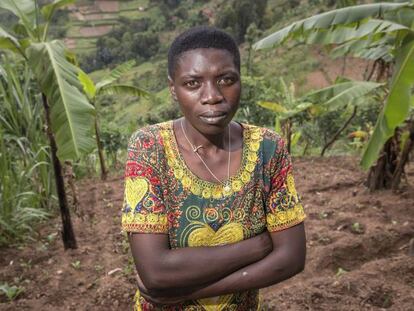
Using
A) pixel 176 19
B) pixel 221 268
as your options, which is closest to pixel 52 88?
pixel 221 268

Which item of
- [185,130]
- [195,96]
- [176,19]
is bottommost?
[176,19]

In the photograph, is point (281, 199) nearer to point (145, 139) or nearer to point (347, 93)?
point (145, 139)

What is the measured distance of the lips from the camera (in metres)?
1.47

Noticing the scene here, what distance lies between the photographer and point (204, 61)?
1.46 metres

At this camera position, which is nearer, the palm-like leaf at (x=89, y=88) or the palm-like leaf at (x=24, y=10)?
the palm-like leaf at (x=24, y=10)

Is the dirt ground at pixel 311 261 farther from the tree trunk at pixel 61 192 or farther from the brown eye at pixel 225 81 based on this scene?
the brown eye at pixel 225 81

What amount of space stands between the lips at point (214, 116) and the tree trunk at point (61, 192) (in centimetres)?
216

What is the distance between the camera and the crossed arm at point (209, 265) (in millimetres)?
1455

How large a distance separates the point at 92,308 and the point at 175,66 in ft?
7.49

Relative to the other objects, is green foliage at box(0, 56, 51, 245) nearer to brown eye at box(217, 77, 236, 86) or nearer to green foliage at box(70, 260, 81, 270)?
green foliage at box(70, 260, 81, 270)

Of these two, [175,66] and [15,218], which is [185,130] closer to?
[175,66]

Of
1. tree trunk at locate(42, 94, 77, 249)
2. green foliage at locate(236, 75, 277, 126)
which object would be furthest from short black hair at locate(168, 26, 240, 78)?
green foliage at locate(236, 75, 277, 126)

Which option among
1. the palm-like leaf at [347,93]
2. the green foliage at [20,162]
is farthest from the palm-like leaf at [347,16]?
the green foliage at [20,162]

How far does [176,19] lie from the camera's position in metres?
51.8
